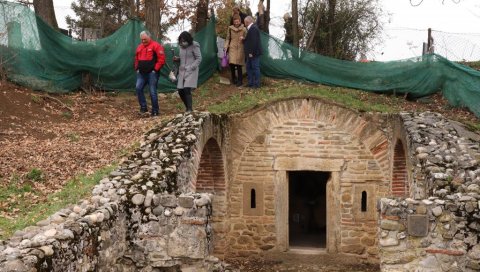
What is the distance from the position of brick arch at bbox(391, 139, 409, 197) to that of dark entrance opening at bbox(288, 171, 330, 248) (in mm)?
3272

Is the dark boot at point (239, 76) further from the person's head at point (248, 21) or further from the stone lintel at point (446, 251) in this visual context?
the stone lintel at point (446, 251)

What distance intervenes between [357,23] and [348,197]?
29.6ft

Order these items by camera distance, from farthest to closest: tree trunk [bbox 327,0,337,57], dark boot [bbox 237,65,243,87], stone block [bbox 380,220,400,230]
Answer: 1. tree trunk [bbox 327,0,337,57]
2. dark boot [bbox 237,65,243,87]
3. stone block [bbox 380,220,400,230]

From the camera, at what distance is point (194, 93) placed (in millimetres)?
14039

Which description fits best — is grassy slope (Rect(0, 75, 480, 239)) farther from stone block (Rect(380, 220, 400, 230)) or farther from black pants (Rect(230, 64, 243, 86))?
stone block (Rect(380, 220, 400, 230))

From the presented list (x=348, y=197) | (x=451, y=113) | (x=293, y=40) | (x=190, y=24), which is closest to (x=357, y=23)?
(x=293, y=40)

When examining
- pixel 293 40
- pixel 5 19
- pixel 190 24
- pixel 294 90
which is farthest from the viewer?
pixel 190 24

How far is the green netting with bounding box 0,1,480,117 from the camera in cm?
1245

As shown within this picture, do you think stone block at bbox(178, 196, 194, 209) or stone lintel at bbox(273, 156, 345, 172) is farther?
stone lintel at bbox(273, 156, 345, 172)

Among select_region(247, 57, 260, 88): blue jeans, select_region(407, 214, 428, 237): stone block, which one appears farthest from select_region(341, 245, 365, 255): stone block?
select_region(407, 214, 428, 237): stone block

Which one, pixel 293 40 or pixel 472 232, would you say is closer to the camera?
pixel 472 232

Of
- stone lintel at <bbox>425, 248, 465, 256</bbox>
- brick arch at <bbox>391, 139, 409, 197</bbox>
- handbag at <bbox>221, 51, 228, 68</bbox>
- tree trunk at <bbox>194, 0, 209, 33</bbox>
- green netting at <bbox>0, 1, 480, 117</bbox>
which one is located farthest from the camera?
tree trunk at <bbox>194, 0, 209, 33</bbox>

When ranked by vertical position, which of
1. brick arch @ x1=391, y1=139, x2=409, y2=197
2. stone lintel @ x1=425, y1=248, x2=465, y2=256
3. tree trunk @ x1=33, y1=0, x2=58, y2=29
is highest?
tree trunk @ x1=33, y1=0, x2=58, y2=29

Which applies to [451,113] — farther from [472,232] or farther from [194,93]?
[472,232]
